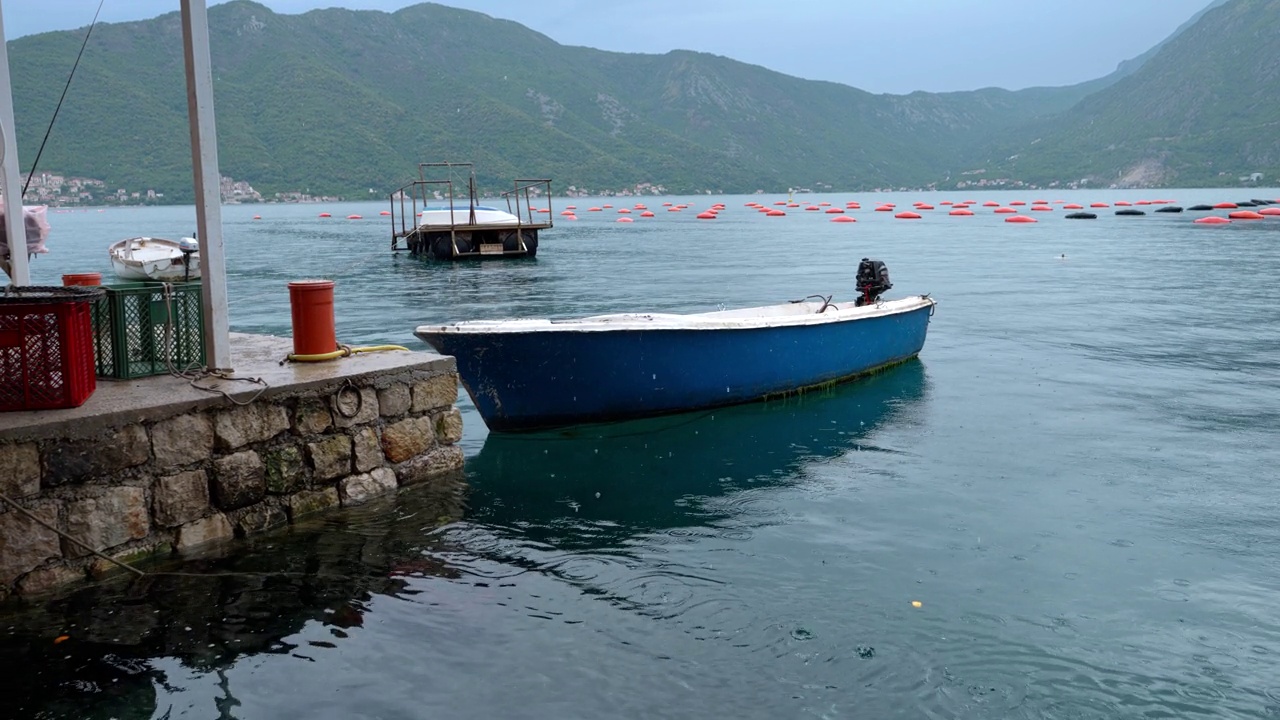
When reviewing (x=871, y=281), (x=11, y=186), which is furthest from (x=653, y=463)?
(x=871, y=281)

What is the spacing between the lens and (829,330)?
1222 cm

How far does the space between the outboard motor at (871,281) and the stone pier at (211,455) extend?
739cm

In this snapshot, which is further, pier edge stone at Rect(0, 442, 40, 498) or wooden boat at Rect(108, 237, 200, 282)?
wooden boat at Rect(108, 237, 200, 282)

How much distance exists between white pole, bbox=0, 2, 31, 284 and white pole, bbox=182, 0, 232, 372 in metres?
1.21

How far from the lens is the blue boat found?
9602mm

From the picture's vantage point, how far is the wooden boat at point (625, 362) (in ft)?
31.5

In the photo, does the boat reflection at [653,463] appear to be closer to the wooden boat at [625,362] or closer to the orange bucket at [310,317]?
the wooden boat at [625,362]

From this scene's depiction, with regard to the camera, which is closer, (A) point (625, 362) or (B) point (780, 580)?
(B) point (780, 580)

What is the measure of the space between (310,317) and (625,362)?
3320 millimetres

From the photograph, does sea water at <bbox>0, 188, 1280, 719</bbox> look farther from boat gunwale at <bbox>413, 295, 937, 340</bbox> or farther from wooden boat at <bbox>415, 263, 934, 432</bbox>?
boat gunwale at <bbox>413, 295, 937, 340</bbox>

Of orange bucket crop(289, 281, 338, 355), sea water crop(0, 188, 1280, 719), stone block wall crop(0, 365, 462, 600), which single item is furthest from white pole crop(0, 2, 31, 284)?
sea water crop(0, 188, 1280, 719)

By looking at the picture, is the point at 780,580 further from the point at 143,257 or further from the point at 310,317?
the point at 143,257

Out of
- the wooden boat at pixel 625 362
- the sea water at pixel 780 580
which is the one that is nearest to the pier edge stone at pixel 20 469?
the sea water at pixel 780 580

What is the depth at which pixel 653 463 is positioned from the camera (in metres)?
9.49
